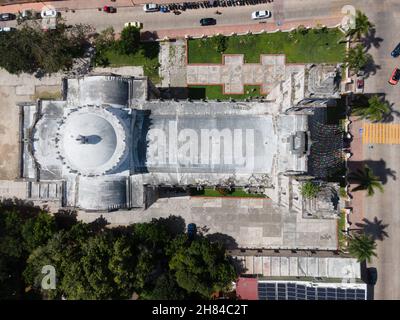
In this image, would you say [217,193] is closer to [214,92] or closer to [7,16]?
[214,92]

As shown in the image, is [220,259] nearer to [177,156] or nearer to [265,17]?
[177,156]

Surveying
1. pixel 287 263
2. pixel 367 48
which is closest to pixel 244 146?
pixel 287 263

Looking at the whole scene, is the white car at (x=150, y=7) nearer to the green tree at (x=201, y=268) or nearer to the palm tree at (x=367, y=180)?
the green tree at (x=201, y=268)

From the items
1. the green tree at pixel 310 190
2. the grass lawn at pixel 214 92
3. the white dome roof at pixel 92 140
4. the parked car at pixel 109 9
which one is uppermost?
the parked car at pixel 109 9

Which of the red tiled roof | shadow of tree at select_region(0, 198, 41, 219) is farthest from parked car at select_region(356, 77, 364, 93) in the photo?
shadow of tree at select_region(0, 198, 41, 219)

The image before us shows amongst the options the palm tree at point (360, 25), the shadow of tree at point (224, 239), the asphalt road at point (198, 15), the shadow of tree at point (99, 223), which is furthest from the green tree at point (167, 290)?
the palm tree at point (360, 25)

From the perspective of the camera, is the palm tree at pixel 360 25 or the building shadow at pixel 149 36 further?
the building shadow at pixel 149 36

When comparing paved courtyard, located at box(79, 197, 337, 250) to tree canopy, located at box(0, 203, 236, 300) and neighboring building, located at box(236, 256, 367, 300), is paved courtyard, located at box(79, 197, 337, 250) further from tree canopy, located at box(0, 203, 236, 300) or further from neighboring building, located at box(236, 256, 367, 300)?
tree canopy, located at box(0, 203, 236, 300)
